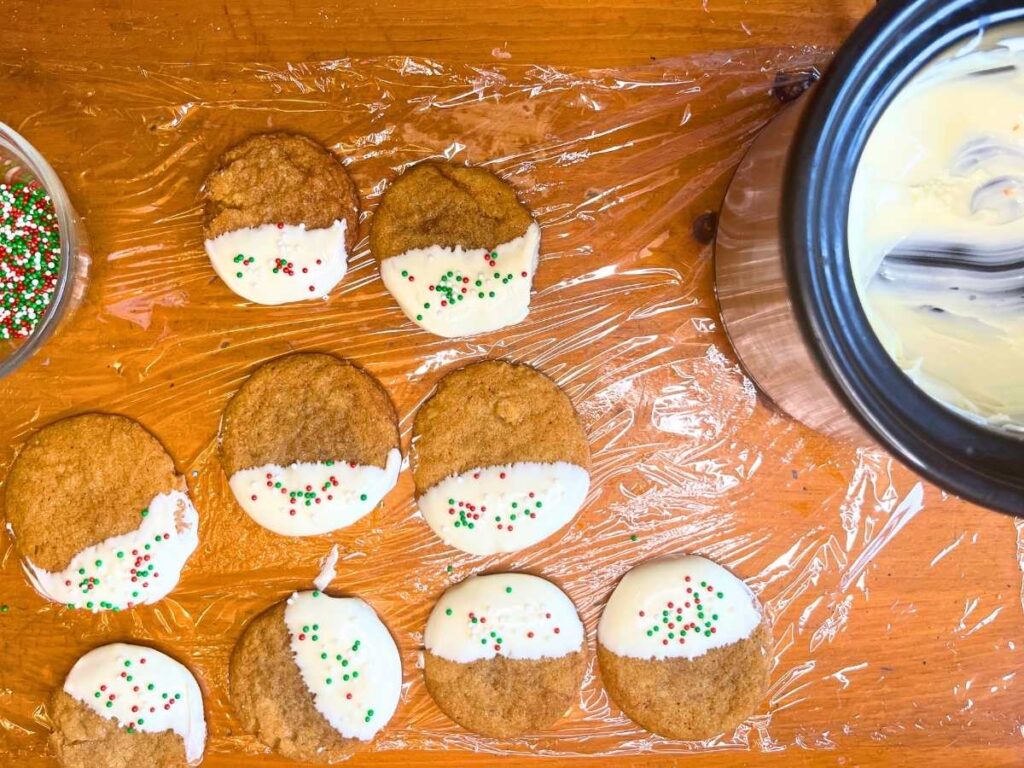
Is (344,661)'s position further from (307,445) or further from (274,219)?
(274,219)

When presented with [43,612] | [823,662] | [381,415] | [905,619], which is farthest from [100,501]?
[905,619]

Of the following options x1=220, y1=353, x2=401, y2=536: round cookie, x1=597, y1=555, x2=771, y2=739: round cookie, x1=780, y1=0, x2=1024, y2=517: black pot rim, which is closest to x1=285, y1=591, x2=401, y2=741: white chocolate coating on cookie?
x1=220, y1=353, x2=401, y2=536: round cookie

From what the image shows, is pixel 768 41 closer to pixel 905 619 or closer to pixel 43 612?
pixel 905 619

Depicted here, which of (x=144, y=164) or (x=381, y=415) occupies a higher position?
(x=144, y=164)

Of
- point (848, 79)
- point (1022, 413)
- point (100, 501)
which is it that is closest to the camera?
point (848, 79)

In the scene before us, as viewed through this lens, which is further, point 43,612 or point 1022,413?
point 43,612

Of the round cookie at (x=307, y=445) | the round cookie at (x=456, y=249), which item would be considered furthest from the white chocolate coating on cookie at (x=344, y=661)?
the round cookie at (x=456, y=249)

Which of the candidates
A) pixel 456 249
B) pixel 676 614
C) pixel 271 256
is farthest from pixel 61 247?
pixel 676 614

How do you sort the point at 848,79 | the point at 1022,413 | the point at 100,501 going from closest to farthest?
1. the point at 848,79
2. the point at 1022,413
3. the point at 100,501

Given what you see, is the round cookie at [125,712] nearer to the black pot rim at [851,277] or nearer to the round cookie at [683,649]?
the round cookie at [683,649]
